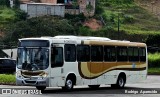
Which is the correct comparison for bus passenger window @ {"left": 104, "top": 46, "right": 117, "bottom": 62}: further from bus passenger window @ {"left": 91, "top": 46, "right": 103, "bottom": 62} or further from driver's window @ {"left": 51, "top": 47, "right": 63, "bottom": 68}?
driver's window @ {"left": 51, "top": 47, "right": 63, "bottom": 68}

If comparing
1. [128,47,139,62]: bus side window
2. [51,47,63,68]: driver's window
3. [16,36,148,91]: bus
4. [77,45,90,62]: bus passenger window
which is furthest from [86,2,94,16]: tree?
[51,47,63,68]: driver's window

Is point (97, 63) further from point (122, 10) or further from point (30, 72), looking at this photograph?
point (122, 10)

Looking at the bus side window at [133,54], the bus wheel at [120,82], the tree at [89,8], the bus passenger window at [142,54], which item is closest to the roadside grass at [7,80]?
the bus wheel at [120,82]

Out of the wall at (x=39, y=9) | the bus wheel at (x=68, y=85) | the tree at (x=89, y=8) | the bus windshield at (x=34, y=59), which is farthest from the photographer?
the tree at (x=89, y=8)

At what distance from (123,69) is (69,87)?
5.29 m

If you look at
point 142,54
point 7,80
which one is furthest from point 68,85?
point 142,54

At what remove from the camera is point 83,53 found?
26344mm

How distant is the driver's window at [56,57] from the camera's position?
24.1m

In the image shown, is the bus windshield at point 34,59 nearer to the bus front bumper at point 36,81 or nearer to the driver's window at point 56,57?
the driver's window at point 56,57

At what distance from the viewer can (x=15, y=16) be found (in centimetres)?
9912

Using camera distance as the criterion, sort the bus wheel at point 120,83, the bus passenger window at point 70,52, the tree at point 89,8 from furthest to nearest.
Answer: the tree at point 89,8 → the bus wheel at point 120,83 → the bus passenger window at point 70,52

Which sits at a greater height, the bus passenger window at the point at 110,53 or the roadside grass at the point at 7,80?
the bus passenger window at the point at 110,53

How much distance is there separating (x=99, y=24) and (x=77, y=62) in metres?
82.7

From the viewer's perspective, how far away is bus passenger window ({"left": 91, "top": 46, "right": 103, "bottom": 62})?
27.0 metres
